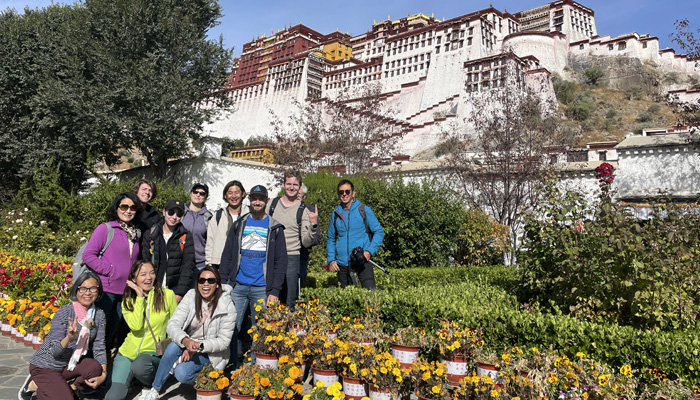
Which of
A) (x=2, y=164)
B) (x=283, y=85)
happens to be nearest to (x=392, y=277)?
(x=2, y=164)

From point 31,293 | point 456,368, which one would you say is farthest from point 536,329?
point 31,293

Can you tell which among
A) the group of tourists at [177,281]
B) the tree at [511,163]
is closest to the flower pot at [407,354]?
the group of tourists at [177,281]

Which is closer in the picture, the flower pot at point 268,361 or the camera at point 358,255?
the flower pot at point 268,361

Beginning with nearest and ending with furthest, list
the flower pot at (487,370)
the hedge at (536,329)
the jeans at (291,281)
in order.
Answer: the hedge at (536,329), the flower pot at (487,370), the jeans at (291,281)

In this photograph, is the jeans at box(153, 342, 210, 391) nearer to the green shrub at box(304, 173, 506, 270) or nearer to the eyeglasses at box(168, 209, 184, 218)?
the eyeglasses at box(168, 209, 184, 218)

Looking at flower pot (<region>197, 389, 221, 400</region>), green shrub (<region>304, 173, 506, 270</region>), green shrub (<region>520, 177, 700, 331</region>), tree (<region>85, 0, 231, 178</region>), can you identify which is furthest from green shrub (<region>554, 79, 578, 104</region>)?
flower pot (<region>197, 389, 221, 400</region>)

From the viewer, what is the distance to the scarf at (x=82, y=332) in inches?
148

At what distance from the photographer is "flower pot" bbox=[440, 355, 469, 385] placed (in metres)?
3.79

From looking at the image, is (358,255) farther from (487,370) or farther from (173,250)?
(487,370)

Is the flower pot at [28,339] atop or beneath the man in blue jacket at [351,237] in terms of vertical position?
beneath

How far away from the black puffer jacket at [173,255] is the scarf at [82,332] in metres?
0.92

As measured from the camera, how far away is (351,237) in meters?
5.65

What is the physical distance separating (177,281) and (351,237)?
6.88 feet

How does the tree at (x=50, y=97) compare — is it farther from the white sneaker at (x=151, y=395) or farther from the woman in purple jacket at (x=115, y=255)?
the white sneaker at (x=151, y=395)
